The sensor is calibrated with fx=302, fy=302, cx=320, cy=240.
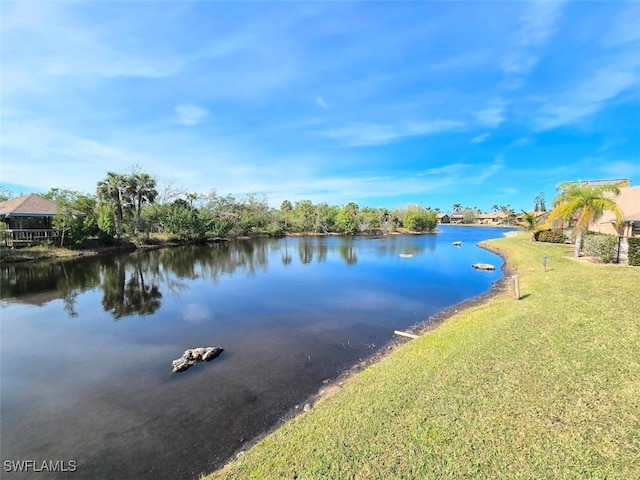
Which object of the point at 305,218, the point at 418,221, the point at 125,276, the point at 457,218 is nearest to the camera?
the point at 125,276

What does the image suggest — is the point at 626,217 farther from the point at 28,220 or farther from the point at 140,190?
the point at 28,220

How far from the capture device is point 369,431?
15.1 ft

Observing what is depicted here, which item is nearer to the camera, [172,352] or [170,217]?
[172,352]

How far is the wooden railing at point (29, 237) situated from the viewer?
28031 millimetres

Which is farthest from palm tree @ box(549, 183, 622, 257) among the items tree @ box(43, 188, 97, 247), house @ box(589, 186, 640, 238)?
tree @ box(43, 188, 97, 247)

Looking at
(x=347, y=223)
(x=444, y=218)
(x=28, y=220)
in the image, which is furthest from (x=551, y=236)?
(x=444, y=218)

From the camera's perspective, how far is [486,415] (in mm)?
4645

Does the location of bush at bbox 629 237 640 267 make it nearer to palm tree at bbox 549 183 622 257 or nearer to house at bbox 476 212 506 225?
palm tree at bbox 549 183 622 257

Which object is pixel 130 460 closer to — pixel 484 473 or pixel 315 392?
pixel 315 392

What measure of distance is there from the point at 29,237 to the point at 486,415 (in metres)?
40.3

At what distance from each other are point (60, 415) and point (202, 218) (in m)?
44.3

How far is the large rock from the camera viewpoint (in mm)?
8438

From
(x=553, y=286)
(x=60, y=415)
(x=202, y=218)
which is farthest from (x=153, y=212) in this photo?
(x=553, y=286)

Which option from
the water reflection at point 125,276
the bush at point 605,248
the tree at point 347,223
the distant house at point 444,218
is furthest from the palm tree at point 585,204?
the distant house at point 444,218
